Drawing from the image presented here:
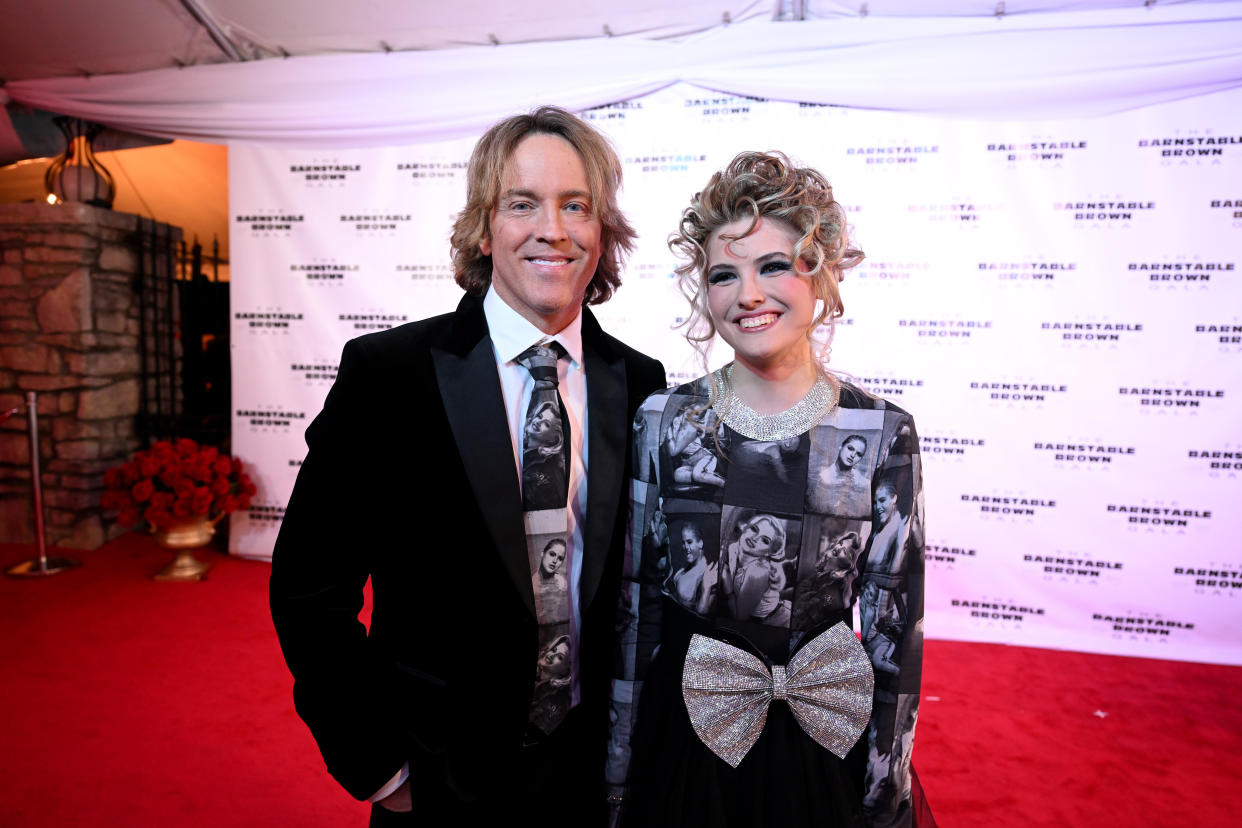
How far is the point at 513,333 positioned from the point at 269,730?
230cm

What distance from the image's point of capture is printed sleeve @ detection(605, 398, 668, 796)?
144cm

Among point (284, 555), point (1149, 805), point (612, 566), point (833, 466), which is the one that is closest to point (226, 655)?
point (284, 555)

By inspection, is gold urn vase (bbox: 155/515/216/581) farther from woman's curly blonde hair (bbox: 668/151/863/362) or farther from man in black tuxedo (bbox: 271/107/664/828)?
woman's curly blonde hair (bbox: 668/151/863/362)

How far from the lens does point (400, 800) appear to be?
1.42m

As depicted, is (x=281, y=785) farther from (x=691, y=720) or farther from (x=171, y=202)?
(x=171, y=202)

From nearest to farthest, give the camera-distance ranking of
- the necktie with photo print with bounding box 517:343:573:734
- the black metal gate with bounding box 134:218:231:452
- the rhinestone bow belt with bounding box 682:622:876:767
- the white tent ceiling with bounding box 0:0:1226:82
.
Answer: the rhinestone bow belt with bounding box 682:622:876:767 < the necktie with photo print with bounding box 517:343:573:734 < the white tent ceiling with bounding box 0:0:1226:82 < the black metal gate with bounding box 134:218:231:452

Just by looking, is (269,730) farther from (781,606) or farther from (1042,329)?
(1042,329)

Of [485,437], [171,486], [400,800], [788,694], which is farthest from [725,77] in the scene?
[171,486]

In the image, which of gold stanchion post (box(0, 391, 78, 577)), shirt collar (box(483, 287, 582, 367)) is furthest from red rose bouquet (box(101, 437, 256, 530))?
shirt collar (box(483, 287, 582, 367))

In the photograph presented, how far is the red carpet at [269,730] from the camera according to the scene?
248 centimetres

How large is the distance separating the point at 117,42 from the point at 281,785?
4.37 m

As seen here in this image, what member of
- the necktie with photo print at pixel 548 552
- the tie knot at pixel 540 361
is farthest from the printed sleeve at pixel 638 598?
the tie knot at pixel 540 361

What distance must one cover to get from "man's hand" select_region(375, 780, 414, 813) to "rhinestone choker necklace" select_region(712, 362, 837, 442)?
3.18 ft

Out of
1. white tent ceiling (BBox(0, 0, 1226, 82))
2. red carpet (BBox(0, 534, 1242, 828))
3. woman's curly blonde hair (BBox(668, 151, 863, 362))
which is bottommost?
red carpet (BBox(0, 534, 1242, 828))
